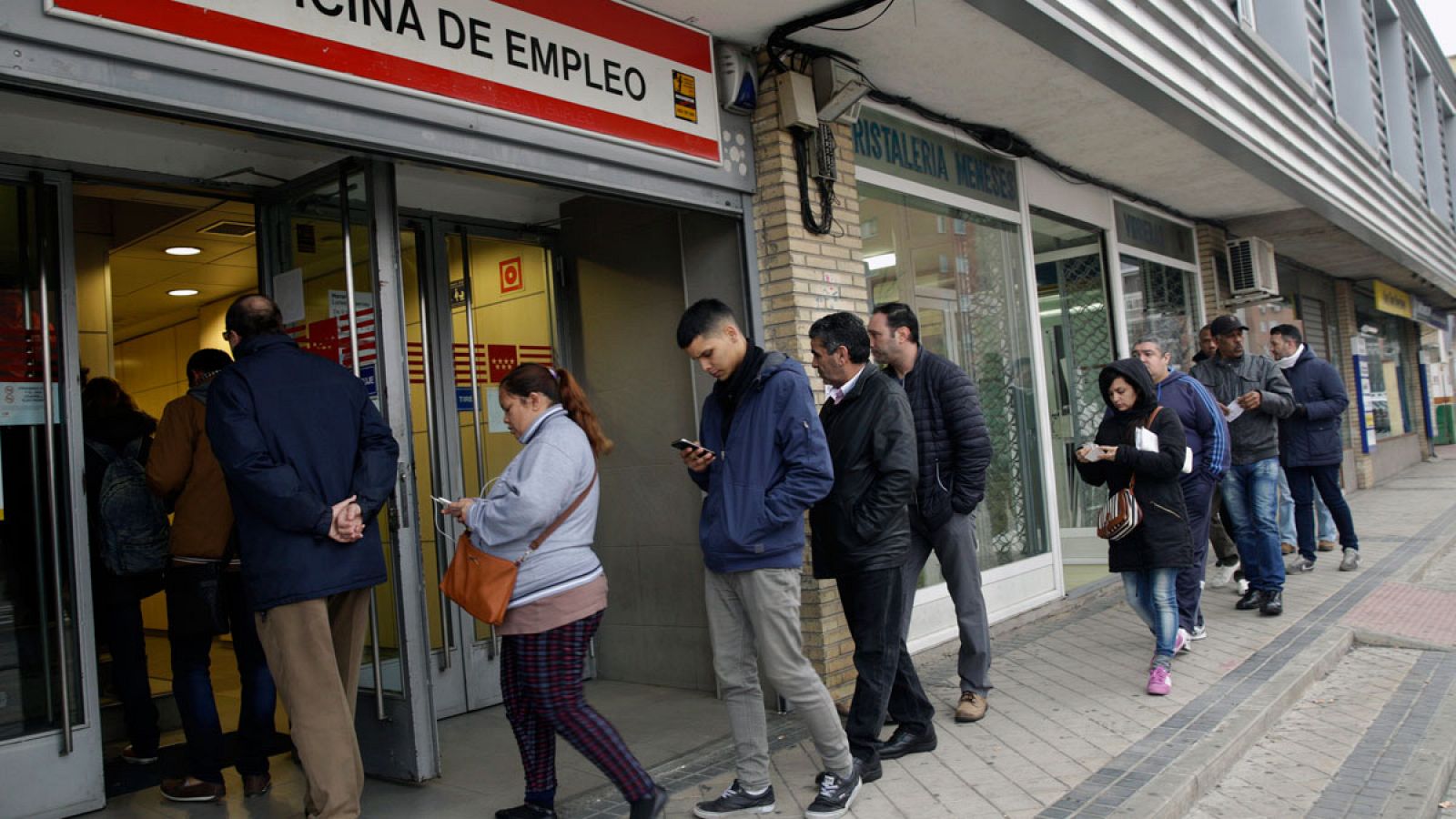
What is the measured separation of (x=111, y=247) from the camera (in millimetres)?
6199

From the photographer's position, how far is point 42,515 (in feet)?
14.2

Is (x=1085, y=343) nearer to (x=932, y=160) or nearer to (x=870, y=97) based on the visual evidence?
(x=932, y=160)

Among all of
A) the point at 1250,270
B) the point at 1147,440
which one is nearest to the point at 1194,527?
the point at 1147,440

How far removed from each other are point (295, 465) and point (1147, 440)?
13.0 ft

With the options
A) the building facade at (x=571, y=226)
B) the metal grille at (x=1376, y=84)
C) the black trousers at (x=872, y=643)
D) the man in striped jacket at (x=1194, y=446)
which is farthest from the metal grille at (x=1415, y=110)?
the black trousers at (x=872, y=643)

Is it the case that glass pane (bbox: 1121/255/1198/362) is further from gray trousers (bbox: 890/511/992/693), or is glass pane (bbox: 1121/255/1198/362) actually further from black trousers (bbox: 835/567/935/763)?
black trousers (bbox: 835/567/935/763)

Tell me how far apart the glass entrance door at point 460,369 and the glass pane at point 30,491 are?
1683 mm

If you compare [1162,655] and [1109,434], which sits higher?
[1109,434]

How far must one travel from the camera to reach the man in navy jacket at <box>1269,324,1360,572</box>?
809 centimetres

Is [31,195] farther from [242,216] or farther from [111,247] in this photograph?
[111,247]

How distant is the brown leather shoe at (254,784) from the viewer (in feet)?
14.6

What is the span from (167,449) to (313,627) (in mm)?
1221

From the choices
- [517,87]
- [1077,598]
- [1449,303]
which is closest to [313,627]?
[517,87]

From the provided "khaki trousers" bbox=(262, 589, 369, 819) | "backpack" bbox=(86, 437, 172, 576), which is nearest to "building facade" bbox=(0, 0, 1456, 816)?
"backpack" bbox=(86, 437, 172, 576)
